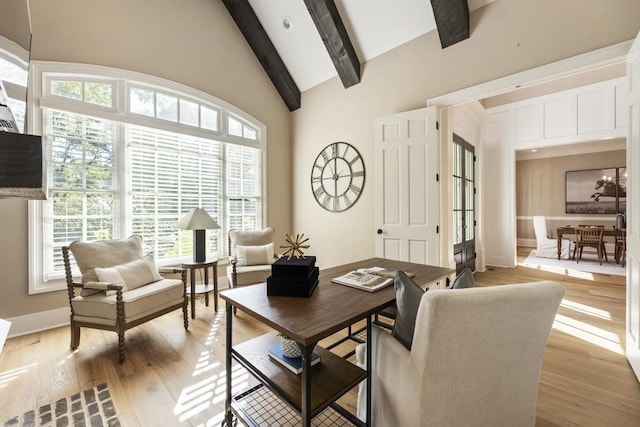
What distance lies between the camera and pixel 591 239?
5.45 metres

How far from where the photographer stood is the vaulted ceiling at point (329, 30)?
2879 millimetres

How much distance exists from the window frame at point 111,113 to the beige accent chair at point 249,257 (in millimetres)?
510

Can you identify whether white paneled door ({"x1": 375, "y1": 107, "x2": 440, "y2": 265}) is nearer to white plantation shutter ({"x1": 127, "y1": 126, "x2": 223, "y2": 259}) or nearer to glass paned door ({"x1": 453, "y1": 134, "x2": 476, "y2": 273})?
glass paned door ({"x1": 453, "y1": 134, "x2": 476, "y2": 273})

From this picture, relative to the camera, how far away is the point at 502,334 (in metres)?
1.01

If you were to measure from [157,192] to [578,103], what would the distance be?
6.74m

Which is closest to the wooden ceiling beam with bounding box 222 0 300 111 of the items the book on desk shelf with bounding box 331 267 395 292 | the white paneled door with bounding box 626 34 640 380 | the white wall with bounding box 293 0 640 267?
the white wall with bounding box 293 0 640 267

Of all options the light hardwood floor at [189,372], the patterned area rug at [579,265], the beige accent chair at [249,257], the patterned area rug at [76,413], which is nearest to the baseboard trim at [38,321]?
the light hardwood floor at [189,372]

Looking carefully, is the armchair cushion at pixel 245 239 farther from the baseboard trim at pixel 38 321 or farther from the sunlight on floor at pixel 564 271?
the sunlight on floor at pixel 564 271

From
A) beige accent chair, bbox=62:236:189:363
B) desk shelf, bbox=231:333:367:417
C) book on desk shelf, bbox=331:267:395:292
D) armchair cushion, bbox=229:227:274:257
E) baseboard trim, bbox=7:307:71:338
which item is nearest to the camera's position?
desk shelf, bbox=231:333:367:417

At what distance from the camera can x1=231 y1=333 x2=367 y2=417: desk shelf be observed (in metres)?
1.11

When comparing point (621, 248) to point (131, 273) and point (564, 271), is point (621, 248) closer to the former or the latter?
point (564, 271)

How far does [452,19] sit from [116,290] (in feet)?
13.1

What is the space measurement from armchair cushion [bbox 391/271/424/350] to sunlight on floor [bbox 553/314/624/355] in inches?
96.1

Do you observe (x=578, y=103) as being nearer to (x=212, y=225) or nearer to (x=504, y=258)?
(x=504, y=258)
